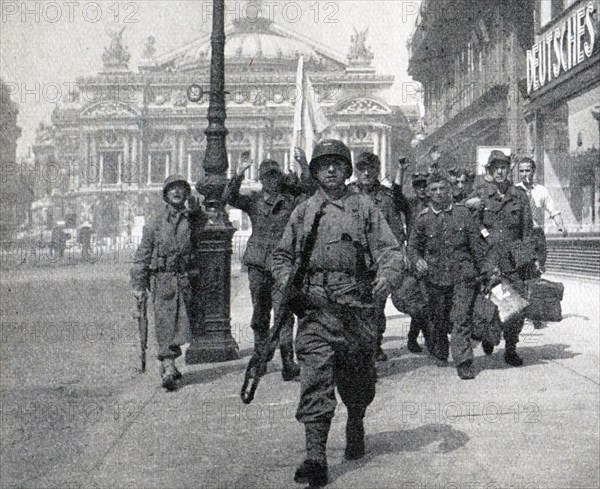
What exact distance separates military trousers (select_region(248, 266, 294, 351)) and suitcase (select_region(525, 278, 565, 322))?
11.1 ft

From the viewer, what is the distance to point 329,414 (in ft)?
14.0

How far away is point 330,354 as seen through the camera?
4.36 metres

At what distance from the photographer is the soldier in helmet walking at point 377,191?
7.50 meters

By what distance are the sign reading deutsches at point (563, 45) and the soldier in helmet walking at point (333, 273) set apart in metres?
13.5

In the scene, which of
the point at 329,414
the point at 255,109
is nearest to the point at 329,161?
the point at 329,414

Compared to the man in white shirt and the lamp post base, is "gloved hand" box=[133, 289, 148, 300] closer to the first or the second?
the lamp post base

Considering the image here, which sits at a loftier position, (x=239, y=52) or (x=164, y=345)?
(x=239, y=52)

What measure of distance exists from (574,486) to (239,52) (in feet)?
272

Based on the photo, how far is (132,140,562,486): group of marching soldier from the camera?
172 inches

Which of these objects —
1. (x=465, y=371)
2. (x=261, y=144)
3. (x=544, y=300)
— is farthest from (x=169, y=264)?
(x=261, y=144)

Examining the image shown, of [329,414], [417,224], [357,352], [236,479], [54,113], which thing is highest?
[54,113]

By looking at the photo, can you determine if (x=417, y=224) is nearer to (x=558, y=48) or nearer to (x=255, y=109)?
(x=558, y=48)

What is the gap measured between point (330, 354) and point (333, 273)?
0.42 metres

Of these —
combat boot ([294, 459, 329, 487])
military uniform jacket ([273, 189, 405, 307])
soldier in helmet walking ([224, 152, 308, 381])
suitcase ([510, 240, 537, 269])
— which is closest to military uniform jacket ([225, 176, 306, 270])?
soldier in helmet walking ([224, 152, 308, 381])
